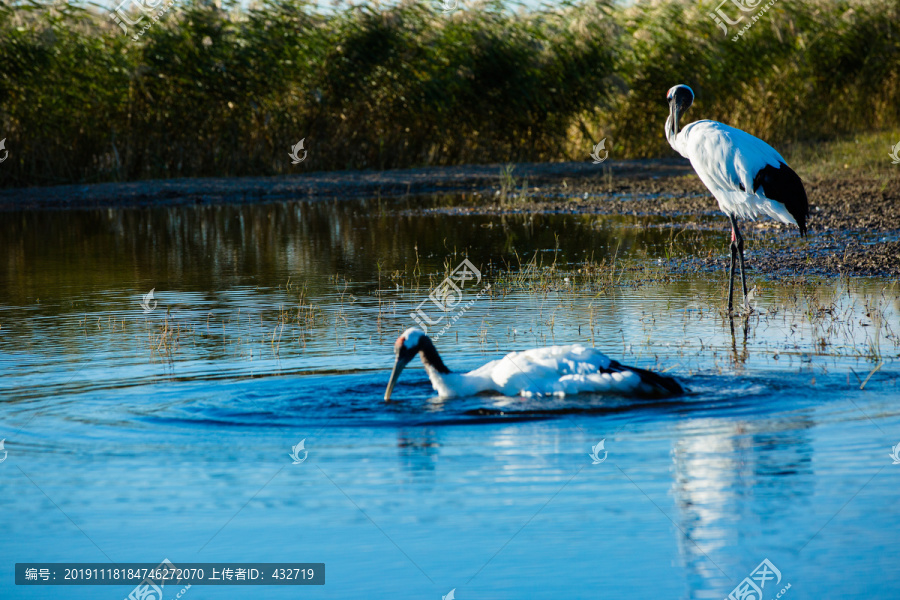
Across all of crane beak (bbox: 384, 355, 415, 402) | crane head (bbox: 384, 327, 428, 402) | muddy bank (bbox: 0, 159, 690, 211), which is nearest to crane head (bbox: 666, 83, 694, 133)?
crane head (bbox: 384, 327, 428, 402)

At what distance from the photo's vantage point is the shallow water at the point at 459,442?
4.41 metres

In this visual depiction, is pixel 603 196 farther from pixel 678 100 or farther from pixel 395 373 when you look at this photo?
pixel 395 373

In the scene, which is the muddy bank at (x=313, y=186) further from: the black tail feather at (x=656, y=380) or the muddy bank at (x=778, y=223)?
the black tail feather at (x=656, y=380)

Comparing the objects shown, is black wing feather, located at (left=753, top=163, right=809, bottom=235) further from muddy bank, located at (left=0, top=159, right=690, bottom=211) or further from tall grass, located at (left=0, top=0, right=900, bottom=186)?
tall grass, located at (left=0, top=0, right=900, bottom=186)

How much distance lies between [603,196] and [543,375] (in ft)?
45.2

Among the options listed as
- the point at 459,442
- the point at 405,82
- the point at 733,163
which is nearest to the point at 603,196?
the point at 405,82

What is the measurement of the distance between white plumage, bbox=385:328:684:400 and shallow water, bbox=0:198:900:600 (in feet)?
0.31

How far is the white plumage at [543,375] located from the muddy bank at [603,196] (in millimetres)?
4991

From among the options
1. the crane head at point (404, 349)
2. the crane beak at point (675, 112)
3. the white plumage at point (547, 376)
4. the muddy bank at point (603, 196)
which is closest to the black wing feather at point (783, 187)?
the muddy bank at point (603, 196)

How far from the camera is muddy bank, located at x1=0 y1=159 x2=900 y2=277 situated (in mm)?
11898

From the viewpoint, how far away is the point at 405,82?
24.6 metres

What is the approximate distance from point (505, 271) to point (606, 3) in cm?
1620

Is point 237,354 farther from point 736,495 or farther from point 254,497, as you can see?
point 736,495

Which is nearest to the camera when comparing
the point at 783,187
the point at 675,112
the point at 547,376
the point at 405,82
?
the point at 547,376
